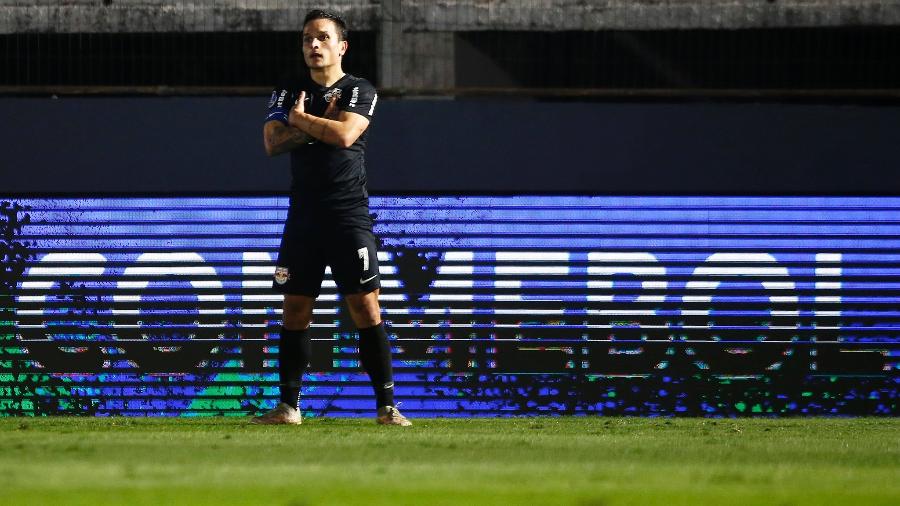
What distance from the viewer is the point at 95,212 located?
32.3ft

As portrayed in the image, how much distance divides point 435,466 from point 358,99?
2.62 m

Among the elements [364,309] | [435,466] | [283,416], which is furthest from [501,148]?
[435,466]

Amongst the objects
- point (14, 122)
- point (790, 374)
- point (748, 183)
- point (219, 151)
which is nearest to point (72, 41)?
point (14, 122)

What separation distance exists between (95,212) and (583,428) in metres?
4.22

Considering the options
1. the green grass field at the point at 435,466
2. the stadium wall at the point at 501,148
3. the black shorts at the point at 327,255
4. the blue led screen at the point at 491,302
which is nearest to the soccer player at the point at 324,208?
the black shorts at the point at 327,255

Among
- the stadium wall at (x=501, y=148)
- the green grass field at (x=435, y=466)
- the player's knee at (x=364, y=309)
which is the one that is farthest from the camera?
the stadium wall at (x=501, y=148)

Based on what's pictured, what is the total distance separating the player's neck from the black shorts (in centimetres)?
61

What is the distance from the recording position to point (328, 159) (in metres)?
6.47

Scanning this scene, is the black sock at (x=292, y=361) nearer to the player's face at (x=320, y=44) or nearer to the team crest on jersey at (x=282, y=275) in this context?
the team crest on jersey at (x=282, y=275)

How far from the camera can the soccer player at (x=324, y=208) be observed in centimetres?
646

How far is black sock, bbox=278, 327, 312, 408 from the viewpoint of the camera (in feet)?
21.7

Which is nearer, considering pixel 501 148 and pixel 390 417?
pixel 390 417

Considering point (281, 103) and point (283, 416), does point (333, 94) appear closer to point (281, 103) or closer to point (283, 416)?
point (281, 103)

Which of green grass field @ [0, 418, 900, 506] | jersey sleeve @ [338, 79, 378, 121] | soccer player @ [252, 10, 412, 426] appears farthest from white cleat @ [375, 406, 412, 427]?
jersey sleeve @ [338, 79, 378, 121]
